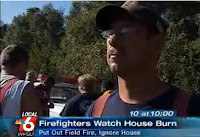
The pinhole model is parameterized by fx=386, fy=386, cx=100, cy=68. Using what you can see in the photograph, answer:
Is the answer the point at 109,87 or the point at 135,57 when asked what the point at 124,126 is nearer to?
the point at 135,57

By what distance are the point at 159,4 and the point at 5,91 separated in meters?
0.75

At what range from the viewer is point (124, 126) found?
2.73ft

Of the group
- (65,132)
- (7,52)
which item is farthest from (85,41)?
(65,132)

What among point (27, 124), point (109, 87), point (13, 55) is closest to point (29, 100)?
point (13, 55)

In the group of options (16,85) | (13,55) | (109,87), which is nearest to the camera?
(109,87)

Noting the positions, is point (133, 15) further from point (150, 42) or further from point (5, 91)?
point (5, 91)

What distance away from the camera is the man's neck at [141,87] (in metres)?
0.88

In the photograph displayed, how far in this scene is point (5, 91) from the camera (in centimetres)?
147

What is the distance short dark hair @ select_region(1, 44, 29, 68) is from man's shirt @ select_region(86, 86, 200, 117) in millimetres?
739

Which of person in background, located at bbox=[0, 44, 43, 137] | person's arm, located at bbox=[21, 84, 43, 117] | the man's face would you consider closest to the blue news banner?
the man's face

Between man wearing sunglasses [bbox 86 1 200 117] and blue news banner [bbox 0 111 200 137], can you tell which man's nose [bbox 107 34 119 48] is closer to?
man wearing sunglasses [bbox 86 1 200 117]

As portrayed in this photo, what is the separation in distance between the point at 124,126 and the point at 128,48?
6.7 inches

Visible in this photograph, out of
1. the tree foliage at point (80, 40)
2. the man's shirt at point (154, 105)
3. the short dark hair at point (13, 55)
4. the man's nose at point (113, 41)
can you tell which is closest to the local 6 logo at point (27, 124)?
the man's shirt at point (154, 105)

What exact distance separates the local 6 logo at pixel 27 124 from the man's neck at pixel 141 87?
222 mm
